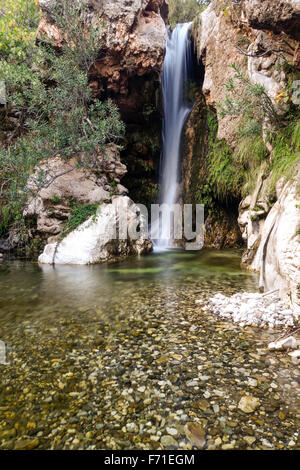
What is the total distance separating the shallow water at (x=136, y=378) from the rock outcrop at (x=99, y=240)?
10.8ft

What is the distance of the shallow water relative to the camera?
1656 millimetres

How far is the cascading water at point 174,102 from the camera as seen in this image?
12.3 metres

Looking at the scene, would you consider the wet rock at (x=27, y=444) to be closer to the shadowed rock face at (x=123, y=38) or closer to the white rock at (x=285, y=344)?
the white rock at (x=285, y=344)

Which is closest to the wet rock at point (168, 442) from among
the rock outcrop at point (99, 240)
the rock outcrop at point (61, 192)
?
the rock outcrop at point (99, 240)

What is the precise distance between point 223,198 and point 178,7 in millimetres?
14109

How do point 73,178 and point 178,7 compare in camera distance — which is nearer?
point 73,178

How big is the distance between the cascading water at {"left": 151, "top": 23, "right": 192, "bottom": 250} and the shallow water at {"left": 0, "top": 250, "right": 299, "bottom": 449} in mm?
8595

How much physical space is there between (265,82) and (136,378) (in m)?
6.15

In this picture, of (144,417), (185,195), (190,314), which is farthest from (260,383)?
(185,195)

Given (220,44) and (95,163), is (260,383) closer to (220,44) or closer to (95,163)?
(95,163)

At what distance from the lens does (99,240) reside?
25.5ft

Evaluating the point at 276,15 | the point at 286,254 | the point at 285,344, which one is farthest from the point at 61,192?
the point at 285,344

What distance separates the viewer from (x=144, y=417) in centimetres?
180

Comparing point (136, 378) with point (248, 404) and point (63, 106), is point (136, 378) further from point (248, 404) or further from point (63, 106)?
point (63, 106)
